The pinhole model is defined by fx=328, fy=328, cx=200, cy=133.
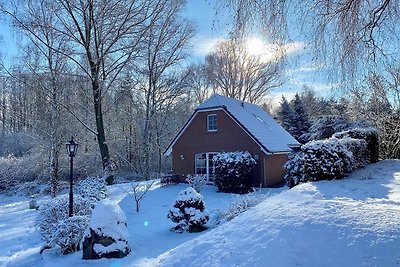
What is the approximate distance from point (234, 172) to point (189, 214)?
745 centimetres

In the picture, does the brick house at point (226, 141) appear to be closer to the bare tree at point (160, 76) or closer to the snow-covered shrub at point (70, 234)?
the bare tree at point (160, 76)

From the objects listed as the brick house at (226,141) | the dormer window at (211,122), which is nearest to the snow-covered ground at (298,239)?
the brick house at (226,141)

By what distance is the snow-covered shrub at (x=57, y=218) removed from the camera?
26.0 feet

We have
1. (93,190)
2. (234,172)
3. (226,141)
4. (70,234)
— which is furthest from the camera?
(226,141)

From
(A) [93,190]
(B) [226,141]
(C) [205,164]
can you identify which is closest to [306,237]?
(A) [93,190]

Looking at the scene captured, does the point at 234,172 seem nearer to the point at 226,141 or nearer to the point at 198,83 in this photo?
the point at 226,141

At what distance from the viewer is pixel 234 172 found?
16.6 m

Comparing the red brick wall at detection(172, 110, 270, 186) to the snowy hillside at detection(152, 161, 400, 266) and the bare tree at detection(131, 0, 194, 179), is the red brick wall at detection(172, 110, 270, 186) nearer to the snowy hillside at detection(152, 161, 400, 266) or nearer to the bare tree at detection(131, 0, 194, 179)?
the bare tree at detection(131, 0, 194, 179)

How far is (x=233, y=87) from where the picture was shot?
1287 inches

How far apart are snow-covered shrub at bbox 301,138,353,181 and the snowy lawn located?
3.01 metres

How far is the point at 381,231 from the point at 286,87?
246 centimetres

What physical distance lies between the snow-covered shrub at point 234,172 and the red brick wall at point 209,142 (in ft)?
4.20

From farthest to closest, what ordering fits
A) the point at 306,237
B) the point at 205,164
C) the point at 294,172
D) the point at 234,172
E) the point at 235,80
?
the point at 235,80 < the point at 205,164 < the point at 234,172 < the point at 294,172 < the point at 306,237

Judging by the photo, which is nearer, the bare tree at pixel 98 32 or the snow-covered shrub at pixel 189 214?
the snow-covered shrub at pixel 189 214
